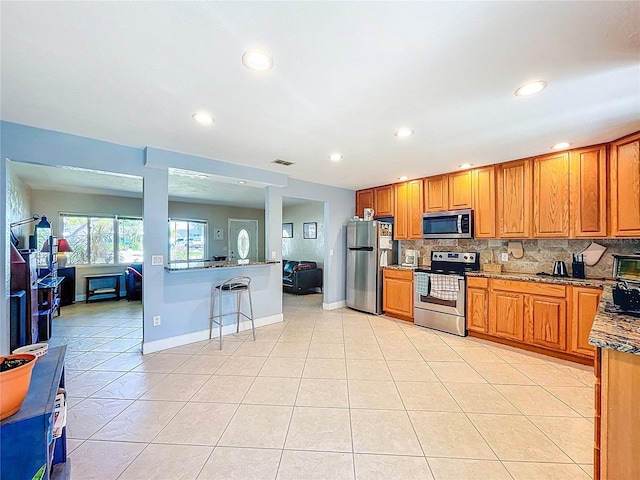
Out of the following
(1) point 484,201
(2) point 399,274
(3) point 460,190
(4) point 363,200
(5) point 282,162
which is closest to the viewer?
(5) point 282,162

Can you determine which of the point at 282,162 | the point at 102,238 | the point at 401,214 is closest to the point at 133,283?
the point at 102,238

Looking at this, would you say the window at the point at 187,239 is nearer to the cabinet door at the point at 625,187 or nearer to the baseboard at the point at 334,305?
the baseboard at the point at 334,305

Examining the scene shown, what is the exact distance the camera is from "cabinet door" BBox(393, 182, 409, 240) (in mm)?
4781

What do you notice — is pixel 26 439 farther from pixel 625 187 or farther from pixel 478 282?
pixel 625 187

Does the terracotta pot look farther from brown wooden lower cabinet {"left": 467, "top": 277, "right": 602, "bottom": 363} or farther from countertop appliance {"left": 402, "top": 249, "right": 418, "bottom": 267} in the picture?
countertop appliance {"left": 402, "top": 249, "right": 418, "bottom": 267}

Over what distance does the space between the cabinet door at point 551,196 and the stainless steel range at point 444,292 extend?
946 mm

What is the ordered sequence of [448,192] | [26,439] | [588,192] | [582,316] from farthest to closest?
[448,192], [588,192], [582,316], [26,439]

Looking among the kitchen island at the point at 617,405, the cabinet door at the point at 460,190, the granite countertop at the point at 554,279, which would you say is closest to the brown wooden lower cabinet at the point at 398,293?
the granite countertop at the point at 554,279

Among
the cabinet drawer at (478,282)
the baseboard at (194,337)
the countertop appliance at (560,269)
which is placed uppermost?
the countertop appliance at (560,269)

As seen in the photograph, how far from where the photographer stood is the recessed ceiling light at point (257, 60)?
5.01 feet

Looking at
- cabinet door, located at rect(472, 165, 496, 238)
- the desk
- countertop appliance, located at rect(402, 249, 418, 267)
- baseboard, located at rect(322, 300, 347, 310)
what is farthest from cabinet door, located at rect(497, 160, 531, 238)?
the desk

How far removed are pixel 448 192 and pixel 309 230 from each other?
405cm

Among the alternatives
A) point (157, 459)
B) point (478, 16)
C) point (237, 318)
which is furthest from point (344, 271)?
point (478, 16)

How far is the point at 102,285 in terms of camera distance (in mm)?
6102
